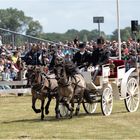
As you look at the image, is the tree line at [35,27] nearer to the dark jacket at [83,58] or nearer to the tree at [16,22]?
the tree at [16,22]

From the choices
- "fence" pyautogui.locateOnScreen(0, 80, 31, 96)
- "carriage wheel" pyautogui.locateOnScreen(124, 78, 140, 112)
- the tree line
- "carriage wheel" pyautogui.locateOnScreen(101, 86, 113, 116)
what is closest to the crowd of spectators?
"fence" pyautogui.locateOnScreen(0, 80, 31, 96)

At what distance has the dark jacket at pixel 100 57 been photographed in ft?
51.0

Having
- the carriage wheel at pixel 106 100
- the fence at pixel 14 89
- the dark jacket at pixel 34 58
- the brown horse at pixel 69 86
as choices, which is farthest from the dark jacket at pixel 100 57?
the fence at pixel 14 89

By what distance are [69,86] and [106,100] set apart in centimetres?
169

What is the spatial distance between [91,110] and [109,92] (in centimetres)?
105

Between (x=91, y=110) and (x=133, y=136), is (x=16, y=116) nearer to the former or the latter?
(x=91, y=110)

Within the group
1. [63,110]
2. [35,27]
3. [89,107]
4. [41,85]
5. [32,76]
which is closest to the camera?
[32,76]

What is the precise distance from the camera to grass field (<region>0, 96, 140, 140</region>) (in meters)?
11.7

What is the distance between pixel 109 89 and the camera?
15781 millimetres

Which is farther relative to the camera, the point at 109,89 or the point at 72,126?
the point at 109,89

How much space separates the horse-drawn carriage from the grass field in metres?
0.29

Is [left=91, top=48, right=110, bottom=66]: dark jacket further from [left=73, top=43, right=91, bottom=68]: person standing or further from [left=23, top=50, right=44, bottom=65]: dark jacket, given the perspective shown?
[left=23, top=50, right=44, bottom=65]: dark jacket

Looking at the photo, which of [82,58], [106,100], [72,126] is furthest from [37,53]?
[72,126]

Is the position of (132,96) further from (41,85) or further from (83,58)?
(41,85)
